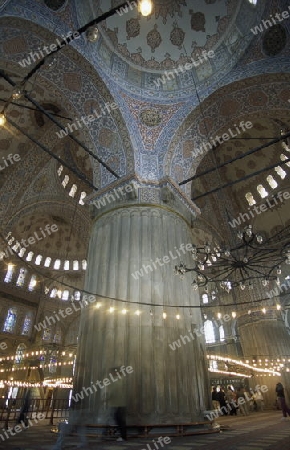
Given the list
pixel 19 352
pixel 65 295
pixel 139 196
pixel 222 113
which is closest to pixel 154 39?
pixel 222 113

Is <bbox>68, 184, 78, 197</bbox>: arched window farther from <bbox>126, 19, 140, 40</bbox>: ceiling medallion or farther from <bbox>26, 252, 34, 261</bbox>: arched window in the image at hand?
<bbox>126, 19, 140, 40</bbox>: ceiling medallion

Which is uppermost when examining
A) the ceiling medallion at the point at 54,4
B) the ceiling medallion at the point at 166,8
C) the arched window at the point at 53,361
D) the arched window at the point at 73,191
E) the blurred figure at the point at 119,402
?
the ceiling medallion at the point at 166,8

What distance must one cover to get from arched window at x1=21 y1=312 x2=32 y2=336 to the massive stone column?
13.8 meters

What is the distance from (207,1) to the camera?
913 cm

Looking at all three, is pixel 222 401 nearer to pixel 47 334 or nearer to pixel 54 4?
pixel 47 334

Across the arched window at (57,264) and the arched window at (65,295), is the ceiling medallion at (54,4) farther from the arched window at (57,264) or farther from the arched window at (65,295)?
the arched window at (65,295)

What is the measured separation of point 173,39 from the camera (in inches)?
380

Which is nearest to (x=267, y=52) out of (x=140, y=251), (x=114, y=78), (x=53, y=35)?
(x=114, y=78)

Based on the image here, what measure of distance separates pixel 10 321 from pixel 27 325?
1.17 metres

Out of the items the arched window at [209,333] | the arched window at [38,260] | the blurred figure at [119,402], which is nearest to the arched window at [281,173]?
the blurred figure at [119,402]

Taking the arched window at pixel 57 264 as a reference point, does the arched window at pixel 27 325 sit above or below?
below

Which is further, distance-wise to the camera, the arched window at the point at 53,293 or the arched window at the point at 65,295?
the arched window at the point at 65,295

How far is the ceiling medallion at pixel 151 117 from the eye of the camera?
9.42 meters

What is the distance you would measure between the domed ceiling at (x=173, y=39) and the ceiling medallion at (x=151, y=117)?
0.95m
